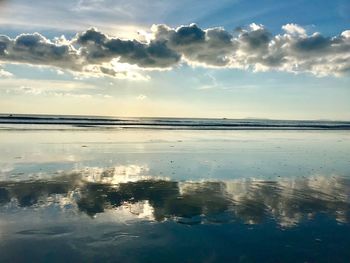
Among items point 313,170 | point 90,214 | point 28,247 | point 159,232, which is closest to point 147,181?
point 90,214

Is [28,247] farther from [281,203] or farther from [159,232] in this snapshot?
[281,203]

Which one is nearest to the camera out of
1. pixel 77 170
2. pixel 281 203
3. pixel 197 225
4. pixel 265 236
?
pixel 265 236

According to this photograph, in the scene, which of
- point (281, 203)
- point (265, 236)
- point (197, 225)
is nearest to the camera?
Result: point (265, 236)

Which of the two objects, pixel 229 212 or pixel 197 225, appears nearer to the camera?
pixel 197 225

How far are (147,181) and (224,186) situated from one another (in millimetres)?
4001

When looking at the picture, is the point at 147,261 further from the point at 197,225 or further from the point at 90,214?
the point at 90,214

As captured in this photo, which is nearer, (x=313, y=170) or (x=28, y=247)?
(x=28, y=247)

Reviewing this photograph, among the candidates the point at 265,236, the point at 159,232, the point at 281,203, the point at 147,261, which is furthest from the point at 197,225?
the point at 281,203

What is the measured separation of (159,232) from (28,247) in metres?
3.74

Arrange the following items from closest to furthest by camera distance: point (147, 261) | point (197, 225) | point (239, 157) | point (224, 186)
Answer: point (147, 261) → point (197, 225) → point (224, 186) → point (239, 157)

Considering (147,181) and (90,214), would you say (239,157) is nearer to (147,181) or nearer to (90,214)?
(147,181)

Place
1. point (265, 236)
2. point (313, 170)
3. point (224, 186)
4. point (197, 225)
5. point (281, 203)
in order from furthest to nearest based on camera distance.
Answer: point (313, 170) < point (224, 186) < point (281, 203) < point (197, 225) < point (265, 236)

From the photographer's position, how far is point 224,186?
1847 cm

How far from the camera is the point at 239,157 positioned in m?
30.0
